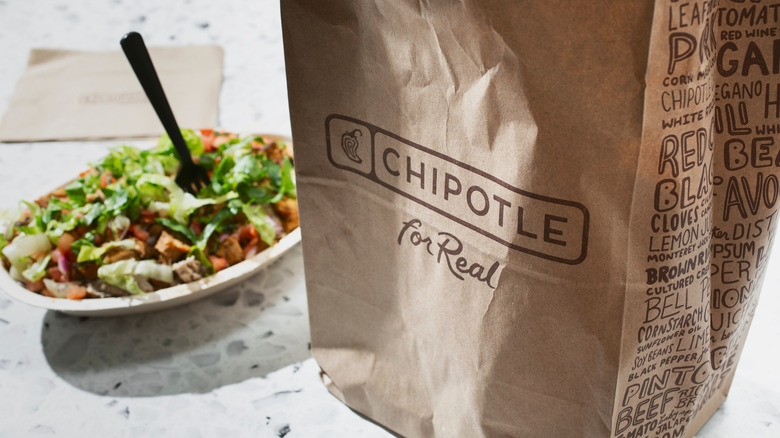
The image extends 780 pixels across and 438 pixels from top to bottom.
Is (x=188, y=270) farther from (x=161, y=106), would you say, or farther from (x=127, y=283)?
(x=161, y=106)

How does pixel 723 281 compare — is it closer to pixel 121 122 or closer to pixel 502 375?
pixel 502 375

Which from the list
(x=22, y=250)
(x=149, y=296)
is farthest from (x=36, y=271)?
(x=149, y=296)

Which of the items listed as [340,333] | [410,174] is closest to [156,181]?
[340,333]

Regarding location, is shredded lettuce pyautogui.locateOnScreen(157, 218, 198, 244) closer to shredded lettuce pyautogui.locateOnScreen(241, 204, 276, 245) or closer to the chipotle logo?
shredded lettuce pyautogui.locateOnScreen(241, 204, 276, 245)

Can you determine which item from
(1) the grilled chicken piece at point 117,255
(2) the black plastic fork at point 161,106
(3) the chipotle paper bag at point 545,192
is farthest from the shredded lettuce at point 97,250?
(3) the chipotle paper bag at point 545,192

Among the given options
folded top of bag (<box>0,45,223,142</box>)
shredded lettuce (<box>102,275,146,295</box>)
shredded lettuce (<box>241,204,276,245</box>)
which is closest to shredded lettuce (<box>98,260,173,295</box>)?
shredded lettuce (<box>102,275,146,295</box>)

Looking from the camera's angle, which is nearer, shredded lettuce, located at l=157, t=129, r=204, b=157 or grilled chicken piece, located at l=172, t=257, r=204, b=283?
grilled chicken piece, located at l=172, t=257, r=204, b=283

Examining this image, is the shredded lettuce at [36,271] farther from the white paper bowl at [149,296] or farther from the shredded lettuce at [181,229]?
the shredded lettuce at [181,229]

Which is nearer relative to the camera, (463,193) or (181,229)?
(463,193)
